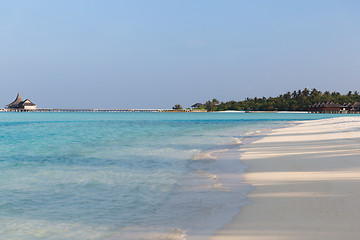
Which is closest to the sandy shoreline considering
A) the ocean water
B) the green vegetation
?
the ocean water

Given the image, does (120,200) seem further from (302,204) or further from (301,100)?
(301,100)

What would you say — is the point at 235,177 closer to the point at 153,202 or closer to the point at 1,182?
the point at 153,202

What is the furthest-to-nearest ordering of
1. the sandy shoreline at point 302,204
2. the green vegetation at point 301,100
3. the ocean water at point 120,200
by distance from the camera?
the green vegetation at point 301,100
the ocean water at point 120,200
the sandy shoreline at point 302,204

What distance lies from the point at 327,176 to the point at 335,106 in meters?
148

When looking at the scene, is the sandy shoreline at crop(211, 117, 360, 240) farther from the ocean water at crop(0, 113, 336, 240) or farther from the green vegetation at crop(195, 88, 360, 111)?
the green vegetation at crop(195, 88, 360, 111)

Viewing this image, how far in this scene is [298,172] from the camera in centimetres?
843

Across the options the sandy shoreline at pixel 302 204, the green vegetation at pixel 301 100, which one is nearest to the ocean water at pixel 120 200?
the sandy shoreline at pixel 302 204

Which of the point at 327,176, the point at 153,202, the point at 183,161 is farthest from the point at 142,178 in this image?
the point at 327,176

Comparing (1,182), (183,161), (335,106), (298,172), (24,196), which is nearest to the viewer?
(24,196)

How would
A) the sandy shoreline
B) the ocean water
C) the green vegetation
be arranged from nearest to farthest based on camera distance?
the sandy shoreline → the ocean water → the green vegetation

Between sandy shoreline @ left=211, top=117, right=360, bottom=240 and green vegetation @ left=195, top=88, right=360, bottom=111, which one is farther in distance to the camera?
green vegetation @ left=195, top=88, right=360, bottom=111

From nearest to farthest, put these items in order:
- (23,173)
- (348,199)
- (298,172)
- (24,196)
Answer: (348,199) → (24,196) → (298,172) → (23,173)

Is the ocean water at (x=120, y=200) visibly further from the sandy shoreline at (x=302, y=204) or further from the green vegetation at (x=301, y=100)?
the green vegetation at (x=301, y=100)

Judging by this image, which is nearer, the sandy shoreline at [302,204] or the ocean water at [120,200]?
the sandy shoreline at [302,204]
